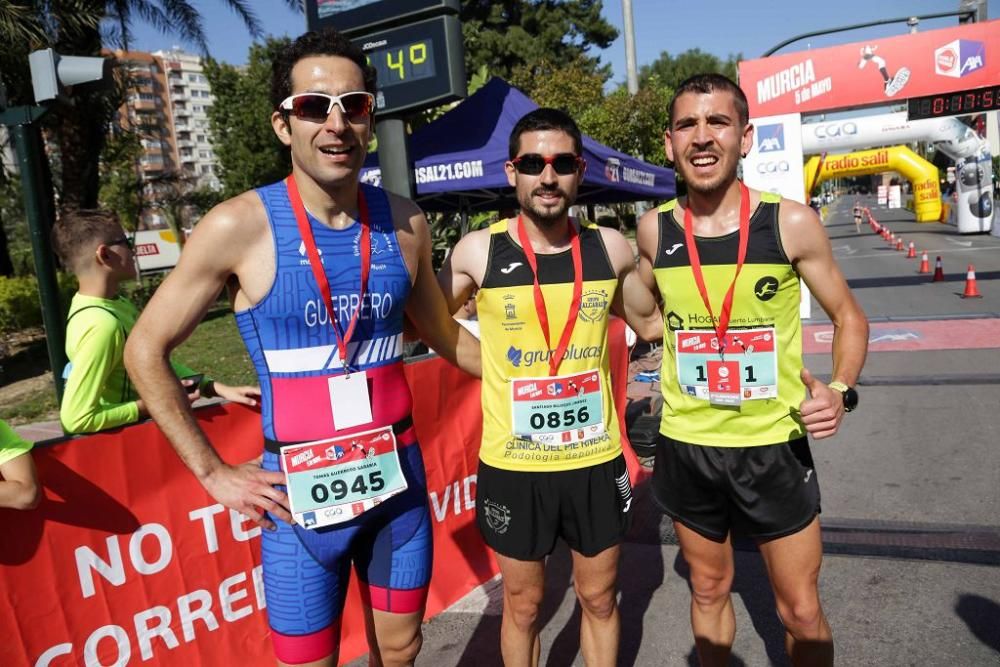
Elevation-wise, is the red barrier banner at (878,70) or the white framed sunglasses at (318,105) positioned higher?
the red barrier banner at (878,70)

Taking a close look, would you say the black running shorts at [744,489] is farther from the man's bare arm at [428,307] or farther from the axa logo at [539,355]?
the man's bare arm at [428,307]

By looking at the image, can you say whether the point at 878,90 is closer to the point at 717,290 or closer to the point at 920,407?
the point at 920,407

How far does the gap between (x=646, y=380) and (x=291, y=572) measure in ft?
20.6

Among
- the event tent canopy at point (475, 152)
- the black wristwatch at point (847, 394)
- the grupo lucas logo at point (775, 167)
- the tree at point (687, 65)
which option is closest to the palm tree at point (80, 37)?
the event tent canopy at point (475, 152)

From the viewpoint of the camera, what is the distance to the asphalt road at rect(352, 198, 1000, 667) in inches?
121

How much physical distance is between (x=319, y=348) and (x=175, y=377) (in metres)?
0.37

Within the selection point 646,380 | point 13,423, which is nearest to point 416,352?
point 646,380

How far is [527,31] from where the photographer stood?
39.2 meters

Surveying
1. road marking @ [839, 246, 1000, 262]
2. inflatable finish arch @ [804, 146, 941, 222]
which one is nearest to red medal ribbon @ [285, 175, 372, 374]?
road marking @ [839, 246, 1000, 262]

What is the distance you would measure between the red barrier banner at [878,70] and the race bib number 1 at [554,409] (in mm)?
11247

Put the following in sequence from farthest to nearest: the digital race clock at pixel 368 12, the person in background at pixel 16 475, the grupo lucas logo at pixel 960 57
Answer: the grupo lucas logo at pixel 960 57
the digital race clock at pixel 368 12
the person in background at pixel 16 475

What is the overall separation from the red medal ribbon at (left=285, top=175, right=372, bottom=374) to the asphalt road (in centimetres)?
184

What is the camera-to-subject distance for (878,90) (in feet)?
39.2

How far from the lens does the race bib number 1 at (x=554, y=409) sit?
8.25 feet
